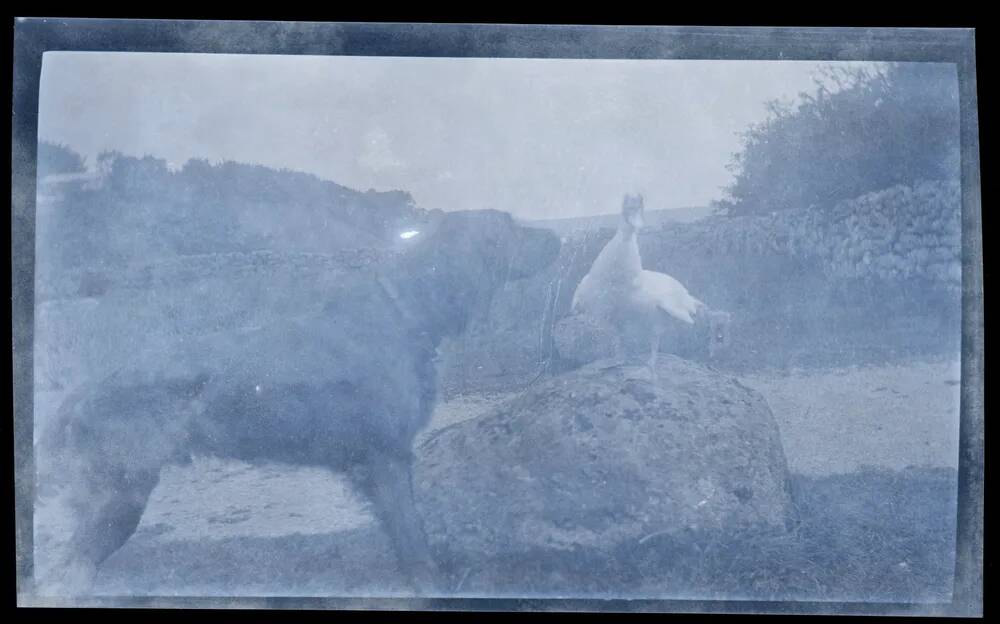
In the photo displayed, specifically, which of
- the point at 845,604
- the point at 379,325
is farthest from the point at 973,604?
the point at 379,325

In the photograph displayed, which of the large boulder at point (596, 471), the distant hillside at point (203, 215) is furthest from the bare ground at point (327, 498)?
the distant hillside at point (203, 215)

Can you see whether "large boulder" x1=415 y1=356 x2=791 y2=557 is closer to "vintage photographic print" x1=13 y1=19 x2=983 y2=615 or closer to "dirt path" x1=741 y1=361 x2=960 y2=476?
"vintage photographic print" x1=13 y1=19 x2=983 y2=615

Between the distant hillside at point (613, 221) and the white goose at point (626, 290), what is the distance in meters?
0.04

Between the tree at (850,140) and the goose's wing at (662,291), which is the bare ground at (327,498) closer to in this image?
the goose's wing at (662,291)

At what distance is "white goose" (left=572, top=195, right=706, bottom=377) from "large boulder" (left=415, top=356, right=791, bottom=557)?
219mm

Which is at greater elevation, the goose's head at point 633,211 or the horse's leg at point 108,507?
the goose's head at point 633,211

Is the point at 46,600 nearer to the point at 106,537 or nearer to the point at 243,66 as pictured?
the point at 106,537

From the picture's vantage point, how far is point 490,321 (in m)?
2.43

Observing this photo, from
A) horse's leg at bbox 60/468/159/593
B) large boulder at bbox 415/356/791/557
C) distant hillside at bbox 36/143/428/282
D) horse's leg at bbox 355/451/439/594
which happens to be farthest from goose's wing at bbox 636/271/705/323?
horse's leg at bbox 60/468/159/593

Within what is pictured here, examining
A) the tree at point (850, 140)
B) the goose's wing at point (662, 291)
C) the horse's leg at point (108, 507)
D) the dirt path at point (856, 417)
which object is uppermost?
the tree at point (850, 140)

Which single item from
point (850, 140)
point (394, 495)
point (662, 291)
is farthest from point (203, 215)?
point (850, 140)

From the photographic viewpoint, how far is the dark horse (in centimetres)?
238

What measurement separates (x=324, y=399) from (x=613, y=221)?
46.7 inches

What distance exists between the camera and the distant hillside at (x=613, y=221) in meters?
2.42
